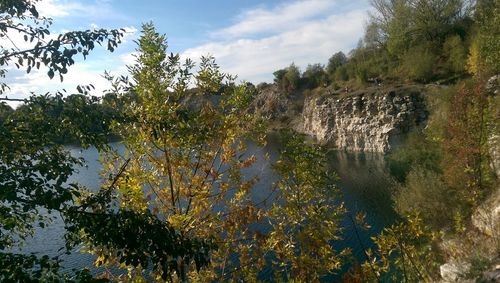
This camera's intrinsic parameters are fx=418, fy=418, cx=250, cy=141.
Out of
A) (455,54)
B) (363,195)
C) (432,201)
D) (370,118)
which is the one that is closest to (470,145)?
(432,201)

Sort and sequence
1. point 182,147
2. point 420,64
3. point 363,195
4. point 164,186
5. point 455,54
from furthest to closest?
point 420,64 → point 455,54 → point 363,195 → point 164,186 → point 182,147

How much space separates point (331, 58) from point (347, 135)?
3082cm

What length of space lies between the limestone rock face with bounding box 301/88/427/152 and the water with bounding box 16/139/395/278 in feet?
13.0

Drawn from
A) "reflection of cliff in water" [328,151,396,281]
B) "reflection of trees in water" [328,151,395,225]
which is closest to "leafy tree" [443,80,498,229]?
"reflection of cliff in water" [328,151,396,281]

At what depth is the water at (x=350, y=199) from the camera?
22709 mm

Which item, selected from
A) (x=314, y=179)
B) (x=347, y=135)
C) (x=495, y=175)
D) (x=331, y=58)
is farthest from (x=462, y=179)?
(x=331, y=58)

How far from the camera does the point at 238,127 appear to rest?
8391 mm

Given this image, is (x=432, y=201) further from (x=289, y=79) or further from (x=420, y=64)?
(x=289, y=79)

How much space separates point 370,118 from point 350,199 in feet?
90.4

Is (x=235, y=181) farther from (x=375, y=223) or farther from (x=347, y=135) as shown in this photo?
(x=347, y=135)

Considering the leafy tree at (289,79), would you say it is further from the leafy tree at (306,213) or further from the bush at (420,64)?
the leafy tree at (306,213)

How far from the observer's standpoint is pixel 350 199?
32.5 metres

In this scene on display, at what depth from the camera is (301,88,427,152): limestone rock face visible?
5366cm

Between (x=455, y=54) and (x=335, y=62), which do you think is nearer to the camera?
(x=455, y=54)
